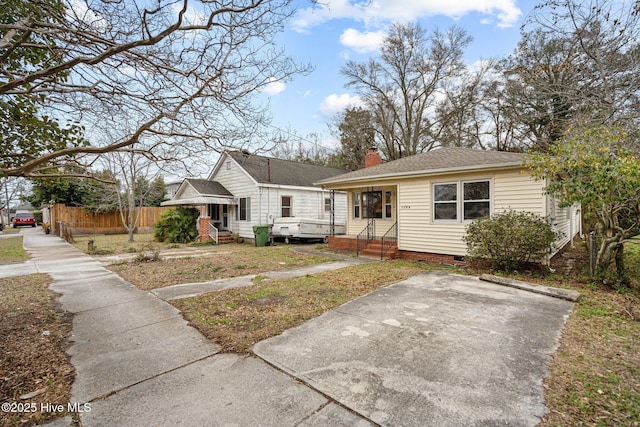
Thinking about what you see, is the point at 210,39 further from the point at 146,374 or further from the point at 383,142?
the point at 383,142

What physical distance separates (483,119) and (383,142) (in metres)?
7.95

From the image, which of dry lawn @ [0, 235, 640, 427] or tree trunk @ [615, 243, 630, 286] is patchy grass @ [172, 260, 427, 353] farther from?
tree trunk @ [615, 243, 630, 286]

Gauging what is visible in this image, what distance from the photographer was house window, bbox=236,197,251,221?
1617cm

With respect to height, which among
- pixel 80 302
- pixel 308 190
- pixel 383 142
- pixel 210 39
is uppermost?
pixel 383 142

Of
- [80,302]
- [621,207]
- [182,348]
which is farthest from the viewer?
[621,207]

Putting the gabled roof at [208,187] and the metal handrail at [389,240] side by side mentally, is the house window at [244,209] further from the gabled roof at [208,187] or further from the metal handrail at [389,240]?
the metal handrail at [389,240]

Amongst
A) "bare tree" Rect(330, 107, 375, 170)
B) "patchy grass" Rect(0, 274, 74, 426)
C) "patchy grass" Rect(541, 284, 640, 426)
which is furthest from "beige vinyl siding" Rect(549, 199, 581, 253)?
"bare tree" Rect(330, 107, 375, 170)

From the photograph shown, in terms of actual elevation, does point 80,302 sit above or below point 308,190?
below

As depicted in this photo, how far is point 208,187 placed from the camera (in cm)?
1695

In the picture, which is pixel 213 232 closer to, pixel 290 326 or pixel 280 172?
pixel 280 172

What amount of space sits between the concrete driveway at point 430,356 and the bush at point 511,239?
211 cm

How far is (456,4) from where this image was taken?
9672mm

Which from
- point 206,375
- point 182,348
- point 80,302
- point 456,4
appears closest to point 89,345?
point 182,348

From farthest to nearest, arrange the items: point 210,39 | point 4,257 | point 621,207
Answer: point 4,257 < point 621,207 < point 210,39
